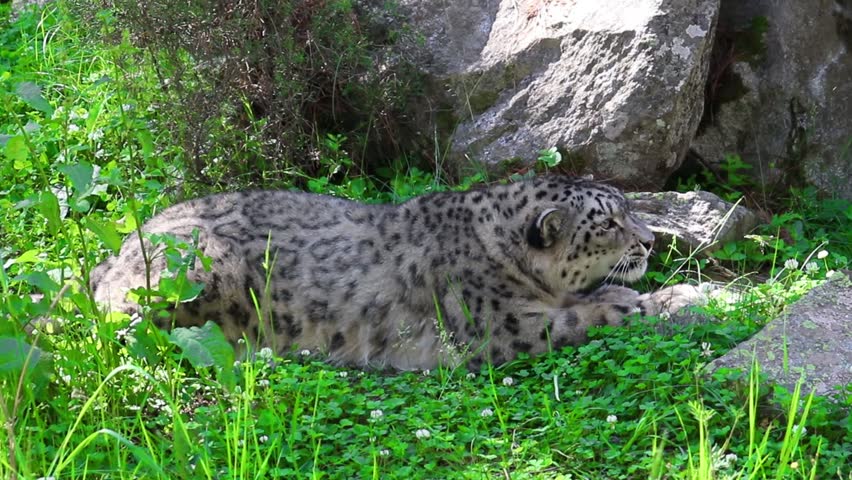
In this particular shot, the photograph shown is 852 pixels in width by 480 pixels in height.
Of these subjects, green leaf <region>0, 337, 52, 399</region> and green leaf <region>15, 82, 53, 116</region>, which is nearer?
green leaf <region>0, 337, 52, 399</region>

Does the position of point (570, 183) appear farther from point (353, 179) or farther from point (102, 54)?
point (102, 54)

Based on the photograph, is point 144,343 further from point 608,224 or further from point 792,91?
point 792,91

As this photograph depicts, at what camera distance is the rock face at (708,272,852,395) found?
548cm

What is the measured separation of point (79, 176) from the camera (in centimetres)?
519

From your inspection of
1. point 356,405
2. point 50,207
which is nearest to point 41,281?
point 50,207

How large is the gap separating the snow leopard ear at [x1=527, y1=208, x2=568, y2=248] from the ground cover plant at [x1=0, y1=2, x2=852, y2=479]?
81 cm

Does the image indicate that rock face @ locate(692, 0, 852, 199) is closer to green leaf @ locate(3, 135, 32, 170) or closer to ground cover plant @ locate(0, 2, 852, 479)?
ground cover plant @ locate(0, 2, 852, 479)

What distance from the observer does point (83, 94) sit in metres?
9.41

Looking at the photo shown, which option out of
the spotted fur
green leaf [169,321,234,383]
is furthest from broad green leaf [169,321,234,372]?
the spotted fur

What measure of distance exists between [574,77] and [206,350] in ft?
14.7

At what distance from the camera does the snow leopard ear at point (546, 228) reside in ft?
22.4

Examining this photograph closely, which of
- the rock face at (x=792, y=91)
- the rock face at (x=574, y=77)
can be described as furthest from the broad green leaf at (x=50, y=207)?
the rock face at (x=792, y=91)

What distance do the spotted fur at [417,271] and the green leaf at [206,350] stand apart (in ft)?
5.10

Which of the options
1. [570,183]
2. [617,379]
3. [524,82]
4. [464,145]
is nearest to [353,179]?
[464,145]
